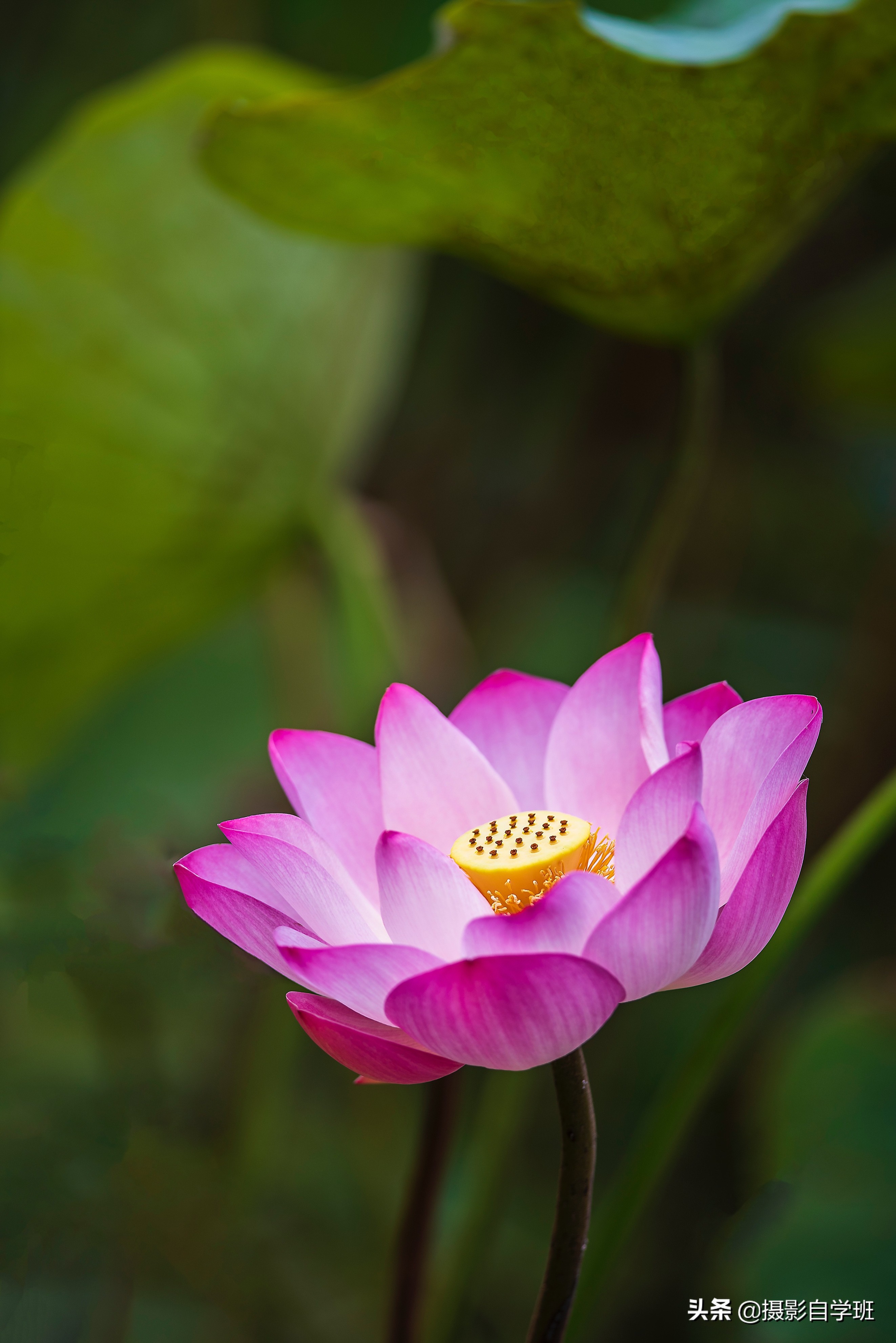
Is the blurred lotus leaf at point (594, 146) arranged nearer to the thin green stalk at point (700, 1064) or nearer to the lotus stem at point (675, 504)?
the lotus stem at point (675, 504)

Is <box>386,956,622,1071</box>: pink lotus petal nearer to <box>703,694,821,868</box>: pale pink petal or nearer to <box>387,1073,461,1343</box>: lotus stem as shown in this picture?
<box>703,694,821,868</box>: pale pink petal

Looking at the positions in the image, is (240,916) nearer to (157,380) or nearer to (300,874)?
(300,874)

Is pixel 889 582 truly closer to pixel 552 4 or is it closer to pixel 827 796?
pixel 827 796

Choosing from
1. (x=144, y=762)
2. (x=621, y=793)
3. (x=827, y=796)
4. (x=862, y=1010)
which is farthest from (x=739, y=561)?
(x=621, y=793)

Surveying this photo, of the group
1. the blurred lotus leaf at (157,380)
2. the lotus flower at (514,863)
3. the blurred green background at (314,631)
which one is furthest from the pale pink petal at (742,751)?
the blurred lotus leaf at (157,380)

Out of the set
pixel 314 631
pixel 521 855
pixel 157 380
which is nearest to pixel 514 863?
pixel 521 855

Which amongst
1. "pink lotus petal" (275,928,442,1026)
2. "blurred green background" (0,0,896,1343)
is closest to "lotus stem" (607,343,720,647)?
"blurred green background" (0,0,896,1343)
